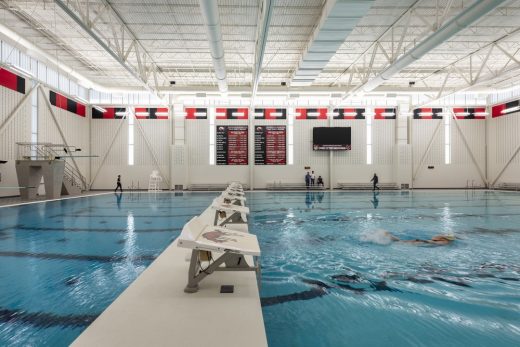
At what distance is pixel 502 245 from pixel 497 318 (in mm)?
3900

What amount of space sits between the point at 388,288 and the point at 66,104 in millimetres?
24028

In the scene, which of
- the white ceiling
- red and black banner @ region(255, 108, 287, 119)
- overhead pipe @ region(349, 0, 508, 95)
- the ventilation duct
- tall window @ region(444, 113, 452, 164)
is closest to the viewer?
overhead pipe @ region(349, 0, 508, 95)

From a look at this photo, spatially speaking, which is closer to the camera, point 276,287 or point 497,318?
point 497,318

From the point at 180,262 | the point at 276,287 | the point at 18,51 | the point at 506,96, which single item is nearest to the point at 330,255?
the point at 276,287

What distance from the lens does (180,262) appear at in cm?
436

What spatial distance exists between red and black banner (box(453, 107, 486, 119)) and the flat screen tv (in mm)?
9167

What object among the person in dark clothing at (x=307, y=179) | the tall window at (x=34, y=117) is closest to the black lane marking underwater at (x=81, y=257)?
the tall window at (x=34, y=117)

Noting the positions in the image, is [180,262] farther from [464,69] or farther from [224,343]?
[464,69]

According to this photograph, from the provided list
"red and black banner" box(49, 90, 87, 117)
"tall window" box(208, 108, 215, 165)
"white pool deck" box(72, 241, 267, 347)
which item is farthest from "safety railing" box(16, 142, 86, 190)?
"white pool deck" box(72, 241, 267, 347)

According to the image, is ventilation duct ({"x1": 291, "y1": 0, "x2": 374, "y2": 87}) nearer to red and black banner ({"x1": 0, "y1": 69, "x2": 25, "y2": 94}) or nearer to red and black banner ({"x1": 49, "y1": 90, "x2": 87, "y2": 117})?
red and black banner ({"x1": 0, "y1": 69, "x2": 25, "y2": 94})

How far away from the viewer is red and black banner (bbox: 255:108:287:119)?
25969 millimetres

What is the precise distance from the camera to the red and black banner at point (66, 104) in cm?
Answer: 2059

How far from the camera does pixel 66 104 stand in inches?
872

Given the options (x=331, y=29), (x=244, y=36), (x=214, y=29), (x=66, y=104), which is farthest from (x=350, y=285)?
(x=66, y=104)
